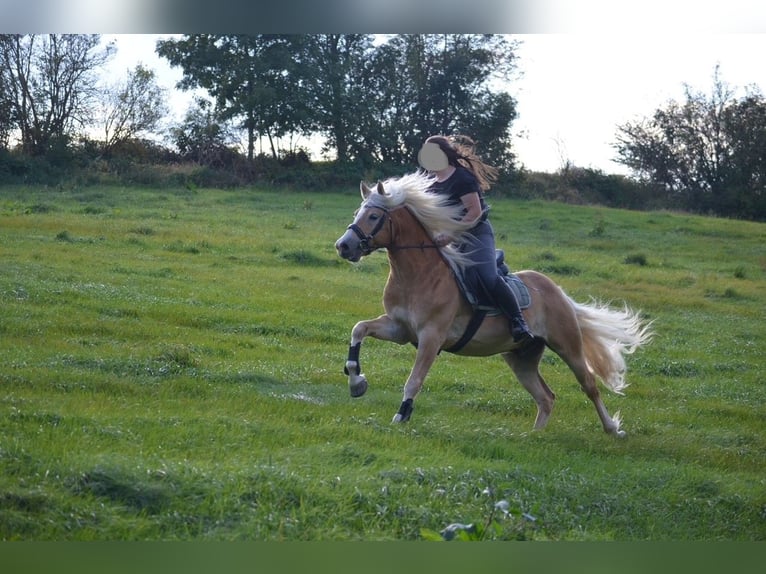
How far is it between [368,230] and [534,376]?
9.03ft

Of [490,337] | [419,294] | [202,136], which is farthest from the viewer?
[202,136]

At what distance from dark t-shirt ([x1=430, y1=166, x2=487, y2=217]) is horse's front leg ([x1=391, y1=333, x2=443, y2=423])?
1428 millimetres

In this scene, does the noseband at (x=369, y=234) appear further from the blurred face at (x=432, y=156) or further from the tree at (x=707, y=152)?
the tree at (x=707, y=152)

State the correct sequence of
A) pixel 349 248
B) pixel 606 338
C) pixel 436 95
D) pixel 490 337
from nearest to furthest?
pixel 349 248, pixel 490 337, pixel 606 338, pixel 436 95

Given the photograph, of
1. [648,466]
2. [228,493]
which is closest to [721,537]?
[648,466]

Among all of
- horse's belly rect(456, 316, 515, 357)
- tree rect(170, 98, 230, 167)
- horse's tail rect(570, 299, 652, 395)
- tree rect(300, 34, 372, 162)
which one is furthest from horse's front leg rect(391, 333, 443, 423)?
tree rect(170, 98, 230, 167)

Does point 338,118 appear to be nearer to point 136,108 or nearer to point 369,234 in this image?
point 136,108

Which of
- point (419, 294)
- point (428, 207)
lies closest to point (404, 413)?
point (419, 294)

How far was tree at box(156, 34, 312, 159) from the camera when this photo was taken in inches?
952

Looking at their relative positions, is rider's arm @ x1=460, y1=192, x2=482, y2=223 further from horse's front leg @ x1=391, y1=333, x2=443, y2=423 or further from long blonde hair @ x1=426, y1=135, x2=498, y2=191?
horse's front leg @ x1=391, y1=333, x2=443, y2=423

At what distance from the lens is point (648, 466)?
8914mm

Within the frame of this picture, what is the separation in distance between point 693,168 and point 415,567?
32.2 m

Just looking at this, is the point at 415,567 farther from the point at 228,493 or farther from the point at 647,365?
the point at 647,365

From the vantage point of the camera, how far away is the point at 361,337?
29.6 feet
